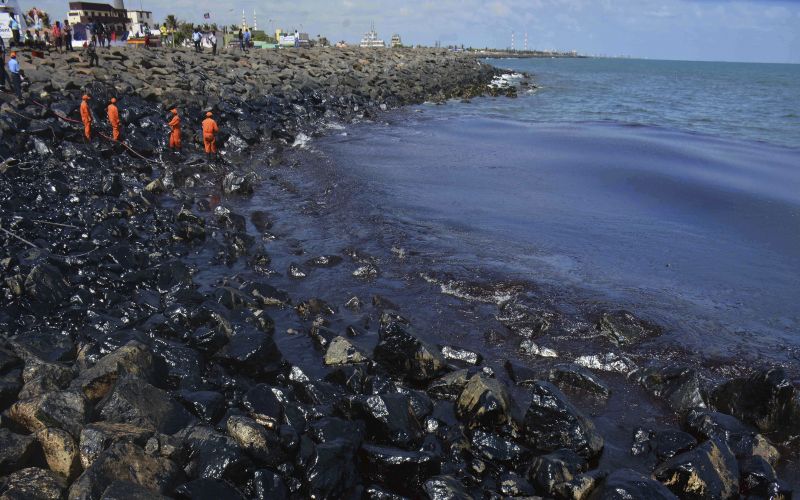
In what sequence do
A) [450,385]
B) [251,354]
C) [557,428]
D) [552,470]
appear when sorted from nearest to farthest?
[552,470] → [557,428] → [450,385] → [251,354]

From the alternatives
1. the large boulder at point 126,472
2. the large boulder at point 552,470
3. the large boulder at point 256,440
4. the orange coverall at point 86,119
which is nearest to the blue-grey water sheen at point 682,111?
the orange coverall at point 86,119

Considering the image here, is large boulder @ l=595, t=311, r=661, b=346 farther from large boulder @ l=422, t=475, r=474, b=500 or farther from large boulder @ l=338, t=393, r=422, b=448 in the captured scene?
large boulder @ l=422, t=475, r=474, b=500

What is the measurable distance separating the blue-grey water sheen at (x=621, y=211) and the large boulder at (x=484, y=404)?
4.06 meters

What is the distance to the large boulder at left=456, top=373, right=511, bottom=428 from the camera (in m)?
6.28

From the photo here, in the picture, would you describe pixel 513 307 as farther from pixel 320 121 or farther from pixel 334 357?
pixel 320 121

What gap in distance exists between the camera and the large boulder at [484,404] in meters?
6.28

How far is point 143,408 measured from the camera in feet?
18.1

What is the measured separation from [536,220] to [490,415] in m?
9.46

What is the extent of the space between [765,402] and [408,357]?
4.45 meters

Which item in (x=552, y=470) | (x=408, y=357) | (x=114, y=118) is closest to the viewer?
(x=552, y=470)

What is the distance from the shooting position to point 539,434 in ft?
20.1

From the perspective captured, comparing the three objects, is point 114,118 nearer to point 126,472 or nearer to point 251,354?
point 251,354

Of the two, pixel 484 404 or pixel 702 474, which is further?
pixel 484 404

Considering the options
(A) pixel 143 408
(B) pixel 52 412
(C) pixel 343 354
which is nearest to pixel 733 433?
(C) pixel 343 354
